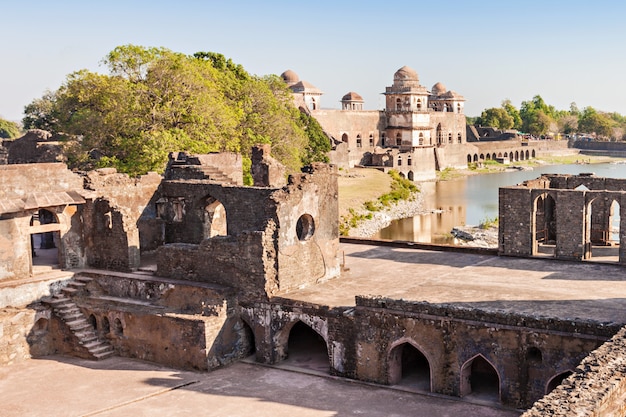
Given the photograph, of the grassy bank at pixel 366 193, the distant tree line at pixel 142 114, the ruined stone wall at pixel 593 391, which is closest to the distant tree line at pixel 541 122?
the grassy bank at pixel 366 193

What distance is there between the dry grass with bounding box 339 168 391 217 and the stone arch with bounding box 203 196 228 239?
17.4 metres

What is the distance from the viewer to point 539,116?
342 feet

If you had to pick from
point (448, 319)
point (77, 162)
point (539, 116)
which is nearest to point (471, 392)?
point (448, 319)

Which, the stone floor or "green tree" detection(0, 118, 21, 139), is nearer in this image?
the stone floor

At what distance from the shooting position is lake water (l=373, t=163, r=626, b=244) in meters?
37.8

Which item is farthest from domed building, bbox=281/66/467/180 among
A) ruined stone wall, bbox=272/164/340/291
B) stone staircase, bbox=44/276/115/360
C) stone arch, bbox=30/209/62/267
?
stone staircase, bbox=44/276/115/360

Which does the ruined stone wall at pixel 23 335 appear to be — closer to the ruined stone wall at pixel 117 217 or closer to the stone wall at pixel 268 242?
the ruined stone wall at pixel 117 217

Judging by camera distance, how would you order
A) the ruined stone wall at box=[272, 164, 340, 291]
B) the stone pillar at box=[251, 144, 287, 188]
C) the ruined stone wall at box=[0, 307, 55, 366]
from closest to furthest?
1. the ruined stone wall at box=[272, 164, 340, 291]
2. the ruined stone wall at box=[0, 307, 55, 366]
3. the stone pillar at box=[251, 144, 287, 188]

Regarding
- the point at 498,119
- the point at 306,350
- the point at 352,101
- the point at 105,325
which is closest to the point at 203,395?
the point at 306,350

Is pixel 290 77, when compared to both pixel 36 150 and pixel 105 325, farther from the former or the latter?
pixel 105 325

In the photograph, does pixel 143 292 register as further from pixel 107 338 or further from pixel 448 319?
pixel 448 319

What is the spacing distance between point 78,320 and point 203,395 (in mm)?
5059

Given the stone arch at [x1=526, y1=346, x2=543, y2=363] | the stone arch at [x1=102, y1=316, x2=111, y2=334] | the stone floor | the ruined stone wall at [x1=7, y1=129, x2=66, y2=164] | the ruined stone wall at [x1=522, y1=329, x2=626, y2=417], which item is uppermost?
the ruined stone wall at [x1=7, y1=129, x2=66, y2=164]

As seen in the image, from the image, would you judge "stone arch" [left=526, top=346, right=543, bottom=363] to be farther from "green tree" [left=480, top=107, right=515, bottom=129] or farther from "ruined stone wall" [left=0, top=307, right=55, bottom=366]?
"green tree" [left=480, top=107, right=515, bottom=129]
